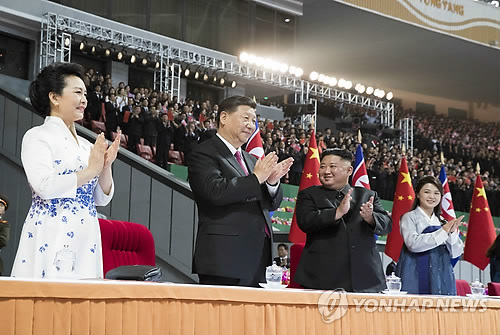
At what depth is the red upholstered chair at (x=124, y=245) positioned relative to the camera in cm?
307

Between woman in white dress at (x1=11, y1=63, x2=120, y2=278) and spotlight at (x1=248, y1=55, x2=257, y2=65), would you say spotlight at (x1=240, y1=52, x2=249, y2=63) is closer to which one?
spotlight at (x1=248, y1=55, x2=257, y2=65)

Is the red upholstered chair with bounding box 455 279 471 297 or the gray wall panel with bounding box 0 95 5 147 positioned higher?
the gray wall panel with bounding box 0 95 5 147

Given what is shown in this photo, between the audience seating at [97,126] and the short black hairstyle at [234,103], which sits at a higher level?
the audience seating at [97,126]

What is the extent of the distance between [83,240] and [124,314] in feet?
1.92

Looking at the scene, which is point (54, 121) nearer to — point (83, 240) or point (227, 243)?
point (83, 240)

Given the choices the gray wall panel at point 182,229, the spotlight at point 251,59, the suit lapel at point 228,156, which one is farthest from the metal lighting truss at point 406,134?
the suit lapel at point 228,156

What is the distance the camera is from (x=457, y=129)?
20.9m

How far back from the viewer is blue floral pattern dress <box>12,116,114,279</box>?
2225 mm

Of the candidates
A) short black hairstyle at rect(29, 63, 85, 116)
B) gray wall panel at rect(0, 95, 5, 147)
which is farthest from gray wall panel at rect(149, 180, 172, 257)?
short black hairstyle at rect(29, 63, 85, 116)

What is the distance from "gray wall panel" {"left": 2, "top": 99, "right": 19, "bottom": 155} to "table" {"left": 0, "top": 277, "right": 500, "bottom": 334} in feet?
19.7

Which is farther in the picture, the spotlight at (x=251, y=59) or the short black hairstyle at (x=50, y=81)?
the spotlight at (x=251, y=59)

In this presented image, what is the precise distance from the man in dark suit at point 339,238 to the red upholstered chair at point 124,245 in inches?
26.3

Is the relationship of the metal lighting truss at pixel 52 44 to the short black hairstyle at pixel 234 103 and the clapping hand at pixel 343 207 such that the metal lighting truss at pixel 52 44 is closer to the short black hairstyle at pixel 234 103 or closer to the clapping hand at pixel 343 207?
the short black hairstyle at pixel 234 103

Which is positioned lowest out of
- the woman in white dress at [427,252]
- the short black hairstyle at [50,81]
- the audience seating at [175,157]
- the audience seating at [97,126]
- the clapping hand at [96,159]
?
the woman in white dress at [427,252]
